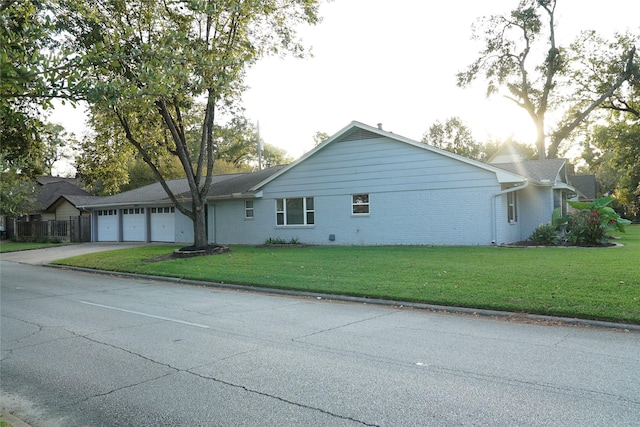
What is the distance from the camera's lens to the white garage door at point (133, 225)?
31.1m

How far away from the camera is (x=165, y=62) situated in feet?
22.9

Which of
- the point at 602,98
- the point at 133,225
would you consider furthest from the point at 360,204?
the point at 602,98

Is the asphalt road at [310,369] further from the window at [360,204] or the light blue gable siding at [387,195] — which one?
the window at [360,204]

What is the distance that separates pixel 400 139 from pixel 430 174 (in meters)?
1.97

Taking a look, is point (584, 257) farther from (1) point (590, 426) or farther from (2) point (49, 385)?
(2) point (49, 385)

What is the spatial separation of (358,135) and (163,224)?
14.4 m

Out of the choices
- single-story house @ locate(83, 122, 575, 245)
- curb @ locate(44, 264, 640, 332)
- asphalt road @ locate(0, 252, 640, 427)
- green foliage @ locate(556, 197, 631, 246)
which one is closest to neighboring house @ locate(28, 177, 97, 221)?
single-story house @ locate(83, 122, 575, 245)

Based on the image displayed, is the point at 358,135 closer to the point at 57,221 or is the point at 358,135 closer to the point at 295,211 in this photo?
the point at 295,211

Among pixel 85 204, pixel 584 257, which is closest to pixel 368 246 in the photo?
pixel 584 257

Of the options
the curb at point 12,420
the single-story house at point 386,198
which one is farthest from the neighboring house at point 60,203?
the curb at point 12,420

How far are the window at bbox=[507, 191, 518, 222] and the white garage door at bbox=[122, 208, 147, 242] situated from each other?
2186 cm

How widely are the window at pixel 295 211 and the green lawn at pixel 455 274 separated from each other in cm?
416

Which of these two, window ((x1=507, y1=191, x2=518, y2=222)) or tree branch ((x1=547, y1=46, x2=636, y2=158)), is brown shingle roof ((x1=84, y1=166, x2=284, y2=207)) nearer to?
window ((x1=507, y1=191, x2=518, y2=222))

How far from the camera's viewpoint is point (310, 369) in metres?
5.54
